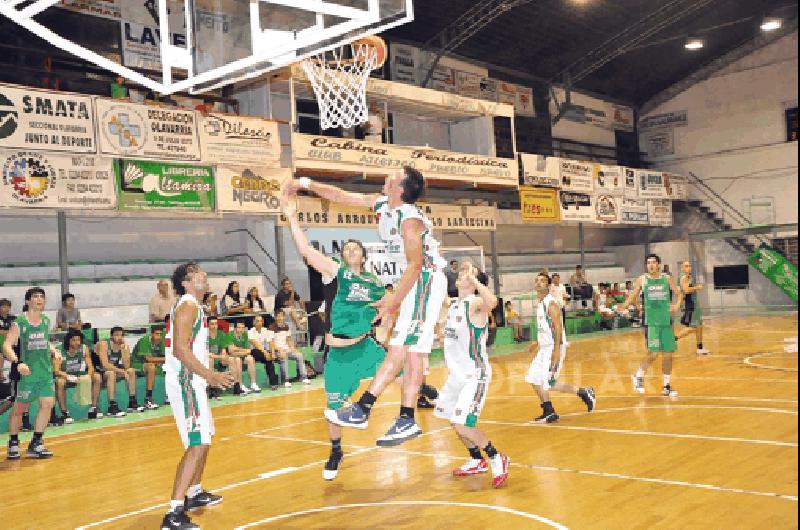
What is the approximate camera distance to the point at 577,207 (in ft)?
82.1

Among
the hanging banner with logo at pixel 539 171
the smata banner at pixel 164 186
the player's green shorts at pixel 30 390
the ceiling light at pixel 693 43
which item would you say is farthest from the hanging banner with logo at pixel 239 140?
the ceiling light at pixel 693 43

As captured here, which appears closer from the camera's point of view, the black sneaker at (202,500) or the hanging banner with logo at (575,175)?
the black sneaker at (202,500)

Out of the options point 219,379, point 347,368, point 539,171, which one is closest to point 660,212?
point 539,171

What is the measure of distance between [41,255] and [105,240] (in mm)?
1408

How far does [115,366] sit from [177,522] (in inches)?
277

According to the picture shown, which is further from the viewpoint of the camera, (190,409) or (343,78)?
(343,78)

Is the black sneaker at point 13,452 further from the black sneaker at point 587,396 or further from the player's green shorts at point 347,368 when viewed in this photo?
the black sneaker at point 587,396

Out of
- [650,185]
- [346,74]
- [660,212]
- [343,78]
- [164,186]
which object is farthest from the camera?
[660,212]

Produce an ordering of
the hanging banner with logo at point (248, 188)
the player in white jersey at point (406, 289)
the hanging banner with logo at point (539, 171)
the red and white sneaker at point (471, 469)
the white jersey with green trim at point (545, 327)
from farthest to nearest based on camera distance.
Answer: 1. the hanging banner with logo at point (539, 171)
2. the hanging banner with logo at point (248, 188)
3. the white jersey with green trim at point (545, 327)
4. the red and white sneaker at point (471, 469)
5. the player in white jersey at point (406, 289)

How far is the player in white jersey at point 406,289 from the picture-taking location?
16.9ft

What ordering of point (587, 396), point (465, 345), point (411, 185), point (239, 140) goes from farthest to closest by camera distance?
point (239, 140) < point (587, 396) < point (465, 345) < point (411, 185)

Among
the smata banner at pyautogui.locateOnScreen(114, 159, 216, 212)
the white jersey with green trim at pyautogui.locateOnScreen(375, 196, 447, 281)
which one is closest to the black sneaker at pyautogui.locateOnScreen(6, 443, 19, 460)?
the white jersey with green trim at pyautogui.locateOnScreen(375, 196, 447, 281)

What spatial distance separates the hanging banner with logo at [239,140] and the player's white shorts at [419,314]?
10185mm

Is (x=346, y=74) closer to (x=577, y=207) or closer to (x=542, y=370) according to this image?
(x=542, y=370)
